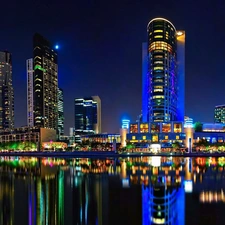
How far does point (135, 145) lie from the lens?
118m

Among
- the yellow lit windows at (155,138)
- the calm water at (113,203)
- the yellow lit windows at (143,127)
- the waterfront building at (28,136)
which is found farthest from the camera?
the waterfront building at (28,136)

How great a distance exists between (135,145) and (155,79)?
37.1m

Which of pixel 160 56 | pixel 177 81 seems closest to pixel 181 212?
pixel 160 56

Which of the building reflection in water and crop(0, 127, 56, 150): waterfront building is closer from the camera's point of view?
the building reflection in water

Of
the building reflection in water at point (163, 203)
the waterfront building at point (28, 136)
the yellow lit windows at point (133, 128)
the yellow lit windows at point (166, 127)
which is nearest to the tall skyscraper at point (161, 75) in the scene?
the yellow lit windows at point (166, 127)

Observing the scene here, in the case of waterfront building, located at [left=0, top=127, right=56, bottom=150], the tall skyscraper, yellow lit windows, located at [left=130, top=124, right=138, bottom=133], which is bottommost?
waterfront building, located at [left=0, top=127, right=56, bottom=150]

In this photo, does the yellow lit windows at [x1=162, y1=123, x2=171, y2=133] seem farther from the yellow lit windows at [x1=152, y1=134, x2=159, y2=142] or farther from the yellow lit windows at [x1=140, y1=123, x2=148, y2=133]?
the yellow lit windows at [x1=140, y1=123, x2=148, y2=133]

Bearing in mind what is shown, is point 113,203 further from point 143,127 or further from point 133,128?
point 133,128

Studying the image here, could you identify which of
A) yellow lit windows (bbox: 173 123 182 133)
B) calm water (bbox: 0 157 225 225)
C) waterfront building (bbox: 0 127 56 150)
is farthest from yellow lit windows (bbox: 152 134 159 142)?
calm water (bbox: 0 157 225 225)

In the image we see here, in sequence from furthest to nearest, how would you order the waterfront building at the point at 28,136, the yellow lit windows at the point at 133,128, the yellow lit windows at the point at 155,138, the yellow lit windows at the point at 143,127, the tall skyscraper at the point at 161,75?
the waterfront building at the point at 28,136, the tall skyscraper at the point at 161,75, the yellow lit windows at the point at 133,128, the yellow lit windows at the point at 143,127, the yellow lit windows at the point at 155,138

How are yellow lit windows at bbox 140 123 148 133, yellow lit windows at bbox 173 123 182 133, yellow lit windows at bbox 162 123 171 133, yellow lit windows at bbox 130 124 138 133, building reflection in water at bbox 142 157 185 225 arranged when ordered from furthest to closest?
1. yellow lit windows at bbox 130 124 138 133
2. yellow lit windows at bbox 140 123 148 133
3. yellow lit windows at bbox 162 123 171 133
4. yellow lit windows at bbox 173 123 182 133
5. building reflection in water at bbox 142 157 185 225

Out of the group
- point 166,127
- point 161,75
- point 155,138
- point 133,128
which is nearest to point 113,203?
point 155,138

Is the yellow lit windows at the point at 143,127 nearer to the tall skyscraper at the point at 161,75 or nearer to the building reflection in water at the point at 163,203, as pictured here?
the tall skyscraper at the point at 161,75


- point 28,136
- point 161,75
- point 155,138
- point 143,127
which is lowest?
point 28,136
